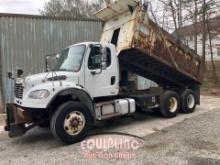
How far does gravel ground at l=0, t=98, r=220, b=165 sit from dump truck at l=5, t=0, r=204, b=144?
0.44 meters

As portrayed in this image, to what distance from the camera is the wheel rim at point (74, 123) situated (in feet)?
24.3

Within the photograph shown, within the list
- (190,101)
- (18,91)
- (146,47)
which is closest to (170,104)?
(190,101)

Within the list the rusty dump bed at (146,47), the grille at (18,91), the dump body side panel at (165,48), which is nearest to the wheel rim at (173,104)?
the rusty dump bed at (146,47)

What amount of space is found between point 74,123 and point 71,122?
0.27 feet

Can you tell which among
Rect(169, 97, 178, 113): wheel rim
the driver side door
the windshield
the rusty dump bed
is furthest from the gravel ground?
the rusty dump bed

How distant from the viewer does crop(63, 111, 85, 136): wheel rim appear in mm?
7395

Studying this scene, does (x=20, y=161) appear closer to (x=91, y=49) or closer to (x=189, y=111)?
(x=91, y=49)

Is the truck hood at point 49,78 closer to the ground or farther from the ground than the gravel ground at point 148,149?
farther from the ground

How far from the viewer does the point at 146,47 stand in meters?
9.14

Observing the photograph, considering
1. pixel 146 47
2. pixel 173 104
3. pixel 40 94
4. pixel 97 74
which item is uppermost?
pixel 146 47

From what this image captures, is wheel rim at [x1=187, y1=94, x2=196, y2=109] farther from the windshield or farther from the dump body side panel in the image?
the windshield

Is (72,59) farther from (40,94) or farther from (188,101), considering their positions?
(188,101)

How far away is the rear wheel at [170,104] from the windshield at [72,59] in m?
3.35

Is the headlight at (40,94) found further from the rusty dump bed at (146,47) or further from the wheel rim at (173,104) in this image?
the wheel rim at (173,104)
